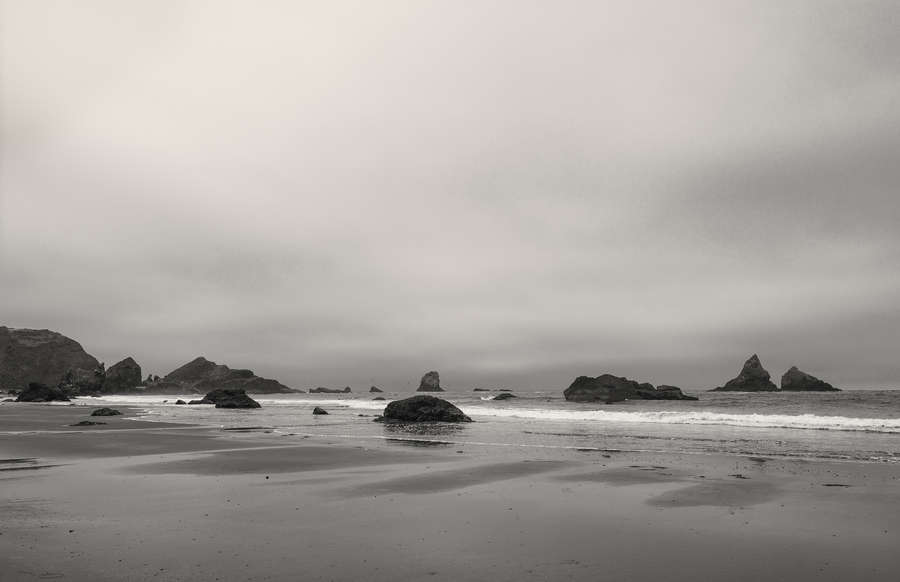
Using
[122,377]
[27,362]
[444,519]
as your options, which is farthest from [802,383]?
[27,362]

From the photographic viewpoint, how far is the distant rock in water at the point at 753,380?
13545 cm

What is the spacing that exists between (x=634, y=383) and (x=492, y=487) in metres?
96.3

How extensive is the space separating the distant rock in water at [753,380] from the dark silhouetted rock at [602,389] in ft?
170

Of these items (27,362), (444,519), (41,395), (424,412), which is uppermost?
(27,362)

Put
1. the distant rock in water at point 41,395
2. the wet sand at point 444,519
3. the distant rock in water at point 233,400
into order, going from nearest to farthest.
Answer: the wet sand at point 444,519 < the distant rock in water at point 233,400 < the distant rock in water at point 41,395

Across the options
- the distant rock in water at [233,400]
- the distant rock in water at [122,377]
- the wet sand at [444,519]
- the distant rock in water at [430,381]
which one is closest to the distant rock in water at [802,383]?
the distant rock in water at [430,381]

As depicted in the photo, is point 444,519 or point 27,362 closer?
point 444,519

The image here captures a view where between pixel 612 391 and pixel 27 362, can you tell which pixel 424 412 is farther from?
pixel 27 362

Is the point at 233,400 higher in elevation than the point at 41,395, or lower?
higher

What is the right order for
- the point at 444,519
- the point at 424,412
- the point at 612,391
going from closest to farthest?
the point at 444,519 → the point at 424,412 → the point at 612,391

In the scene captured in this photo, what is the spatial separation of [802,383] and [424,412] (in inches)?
5096

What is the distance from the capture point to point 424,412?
136 ft

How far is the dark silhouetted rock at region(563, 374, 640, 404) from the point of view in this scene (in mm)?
96812

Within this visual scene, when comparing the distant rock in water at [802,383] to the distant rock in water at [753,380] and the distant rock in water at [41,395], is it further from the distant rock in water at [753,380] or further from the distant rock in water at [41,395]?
the distant rock in water at [41,395]
